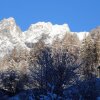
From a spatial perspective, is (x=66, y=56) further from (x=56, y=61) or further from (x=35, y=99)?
(x=35, y=99)

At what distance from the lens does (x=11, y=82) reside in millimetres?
53938

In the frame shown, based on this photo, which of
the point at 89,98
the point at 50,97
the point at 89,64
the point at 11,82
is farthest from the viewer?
the point at 89,64

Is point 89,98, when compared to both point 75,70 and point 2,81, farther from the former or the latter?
point 2,81

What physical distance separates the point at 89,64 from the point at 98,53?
422cm

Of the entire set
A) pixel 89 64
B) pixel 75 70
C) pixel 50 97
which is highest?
pixel 89 64

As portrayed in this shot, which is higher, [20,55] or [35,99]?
[20,55]

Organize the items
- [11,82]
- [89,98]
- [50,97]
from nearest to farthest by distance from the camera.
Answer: [50,97], [89,98], [11,82]

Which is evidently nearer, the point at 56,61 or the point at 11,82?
the point at 56,61

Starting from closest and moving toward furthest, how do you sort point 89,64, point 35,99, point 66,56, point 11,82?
point 35,99, point 66,56, point 11,82, point 89,64

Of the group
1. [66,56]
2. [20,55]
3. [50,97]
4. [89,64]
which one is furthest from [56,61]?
[20,55]

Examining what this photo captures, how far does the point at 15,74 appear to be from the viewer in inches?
2231

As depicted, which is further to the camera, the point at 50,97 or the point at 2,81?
the point at 2,81

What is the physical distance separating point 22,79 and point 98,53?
1885 cm

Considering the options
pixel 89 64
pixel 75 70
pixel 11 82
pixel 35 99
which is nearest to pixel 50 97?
pixel 35 99
